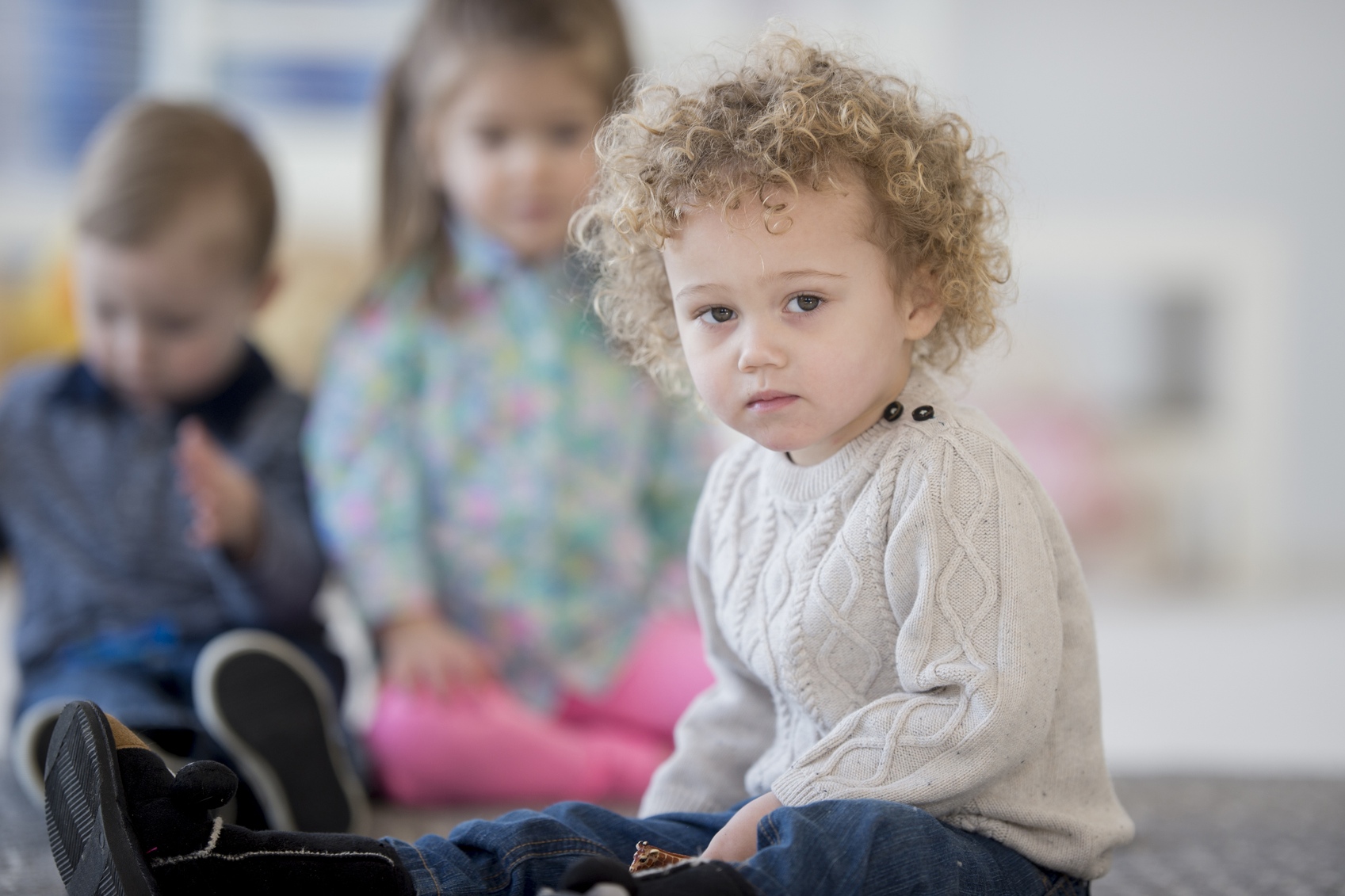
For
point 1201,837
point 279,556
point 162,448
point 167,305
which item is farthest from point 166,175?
point 1201,837

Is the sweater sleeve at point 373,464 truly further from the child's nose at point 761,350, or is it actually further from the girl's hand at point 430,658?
the child's nose at point 761,350

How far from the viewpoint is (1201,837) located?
106cm

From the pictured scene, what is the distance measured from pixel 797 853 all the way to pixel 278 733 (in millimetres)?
559

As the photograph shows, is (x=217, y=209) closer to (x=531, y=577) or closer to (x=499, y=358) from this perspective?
(x=499, y=358)

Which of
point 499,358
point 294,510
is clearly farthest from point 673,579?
point 294,510

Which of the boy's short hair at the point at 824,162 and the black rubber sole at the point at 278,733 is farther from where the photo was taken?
the black rubber sole at the point at 278,733

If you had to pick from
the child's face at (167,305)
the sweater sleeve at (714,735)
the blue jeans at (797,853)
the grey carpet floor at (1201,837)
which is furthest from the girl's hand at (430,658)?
the blue jeans at (797,853)

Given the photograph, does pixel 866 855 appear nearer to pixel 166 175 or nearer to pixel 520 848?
pixel 520 848

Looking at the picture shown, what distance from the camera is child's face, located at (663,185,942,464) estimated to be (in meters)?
0.69

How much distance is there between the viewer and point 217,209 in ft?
4.00

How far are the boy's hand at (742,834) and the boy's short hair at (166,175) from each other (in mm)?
828

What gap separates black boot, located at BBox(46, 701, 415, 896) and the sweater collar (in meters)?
0.31

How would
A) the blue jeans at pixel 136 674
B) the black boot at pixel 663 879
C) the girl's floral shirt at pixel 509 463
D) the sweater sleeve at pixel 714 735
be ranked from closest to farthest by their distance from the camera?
the black boot at pixel 663 879 → the sweater sleeve at pixel 714 735 → the blue jeans at pixel 136 674 → the girl's floral shirt at pixel 509 463

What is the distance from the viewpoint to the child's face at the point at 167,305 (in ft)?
3.86
